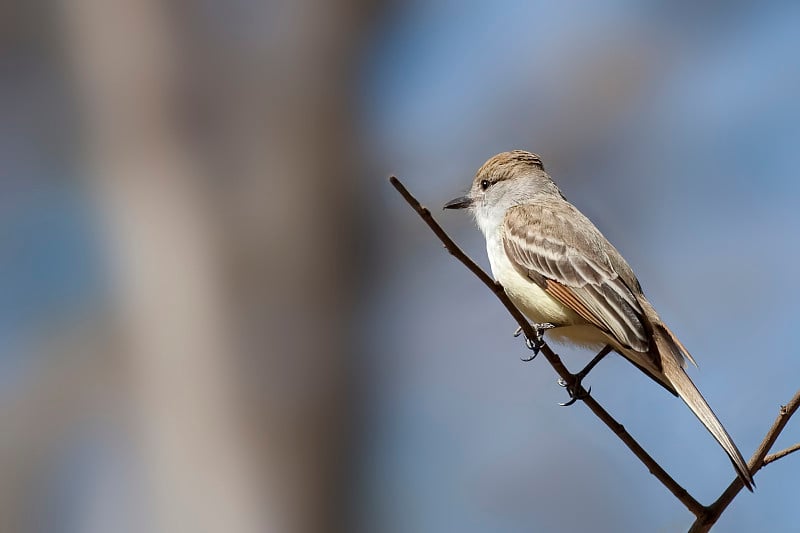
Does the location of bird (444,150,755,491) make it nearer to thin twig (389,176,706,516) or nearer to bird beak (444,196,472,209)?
bird beak (444,196,472,209)

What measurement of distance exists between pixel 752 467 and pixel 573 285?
1396 mm

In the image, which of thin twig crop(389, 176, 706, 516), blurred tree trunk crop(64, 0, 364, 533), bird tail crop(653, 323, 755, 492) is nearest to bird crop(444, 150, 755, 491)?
bird tail crop(653, 323, 755, 492)

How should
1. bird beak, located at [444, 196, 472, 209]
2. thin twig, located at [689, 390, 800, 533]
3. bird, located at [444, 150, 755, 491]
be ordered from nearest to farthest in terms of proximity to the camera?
thin twig, located at [689, 390, 800, 533] < bird, located at [444, 150, 755, 491] < bird beak, located at [444, 196, 472, 209]

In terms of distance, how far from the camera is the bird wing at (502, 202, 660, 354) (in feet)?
11.4

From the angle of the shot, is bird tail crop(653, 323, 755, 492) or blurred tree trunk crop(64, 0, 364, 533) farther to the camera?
blurred tree trunk crop(64, 0, 364, 533)

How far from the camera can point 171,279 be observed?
183 inches

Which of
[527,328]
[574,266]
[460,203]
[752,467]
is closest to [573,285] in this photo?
[574,266]

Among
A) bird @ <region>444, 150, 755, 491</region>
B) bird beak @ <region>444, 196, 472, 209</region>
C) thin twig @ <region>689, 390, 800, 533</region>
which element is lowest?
thin twig @ <region>689, 390, 800, 533</region>

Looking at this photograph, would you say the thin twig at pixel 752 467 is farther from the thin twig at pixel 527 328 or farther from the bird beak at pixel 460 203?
the bird beak at pixel 460 203

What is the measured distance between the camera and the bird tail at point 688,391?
7.98 feet

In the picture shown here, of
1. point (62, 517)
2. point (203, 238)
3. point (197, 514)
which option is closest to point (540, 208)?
point (203, 238)

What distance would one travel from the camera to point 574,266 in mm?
3768

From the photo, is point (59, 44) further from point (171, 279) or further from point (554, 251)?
point (554, 251)

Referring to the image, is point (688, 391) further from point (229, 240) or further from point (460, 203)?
point (229, 240)
